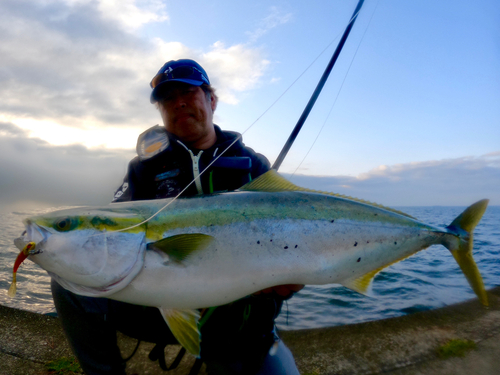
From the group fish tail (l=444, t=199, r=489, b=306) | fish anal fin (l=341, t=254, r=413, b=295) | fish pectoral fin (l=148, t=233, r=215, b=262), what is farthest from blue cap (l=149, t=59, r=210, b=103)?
fish tail (l=444, t=199, r=489, b=306)

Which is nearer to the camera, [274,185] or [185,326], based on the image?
[185,326]

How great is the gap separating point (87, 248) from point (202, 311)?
1.14 metres

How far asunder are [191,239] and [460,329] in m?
3.64

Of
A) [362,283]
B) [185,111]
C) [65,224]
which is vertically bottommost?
[362,283]

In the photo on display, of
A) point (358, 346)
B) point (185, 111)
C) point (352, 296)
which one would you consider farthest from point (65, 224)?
point (352, 296)

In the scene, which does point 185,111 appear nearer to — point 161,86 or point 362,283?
point 161,86

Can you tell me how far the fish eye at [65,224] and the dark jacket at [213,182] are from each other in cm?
112

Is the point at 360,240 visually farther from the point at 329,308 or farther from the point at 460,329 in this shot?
the point at 329,308

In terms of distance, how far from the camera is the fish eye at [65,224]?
5.34 feet

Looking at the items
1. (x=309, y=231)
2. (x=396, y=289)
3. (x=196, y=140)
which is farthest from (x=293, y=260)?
(x=396, y=289)

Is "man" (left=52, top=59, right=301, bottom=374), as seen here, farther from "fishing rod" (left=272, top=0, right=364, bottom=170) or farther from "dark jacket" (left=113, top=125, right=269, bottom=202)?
"fishing rod" (left=272, top=0, right=364, bottom=170)

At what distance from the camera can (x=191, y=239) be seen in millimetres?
1686

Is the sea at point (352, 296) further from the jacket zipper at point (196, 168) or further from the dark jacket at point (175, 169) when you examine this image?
the jacket zipper at point (196, 168)

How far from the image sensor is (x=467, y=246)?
204 centimetres
